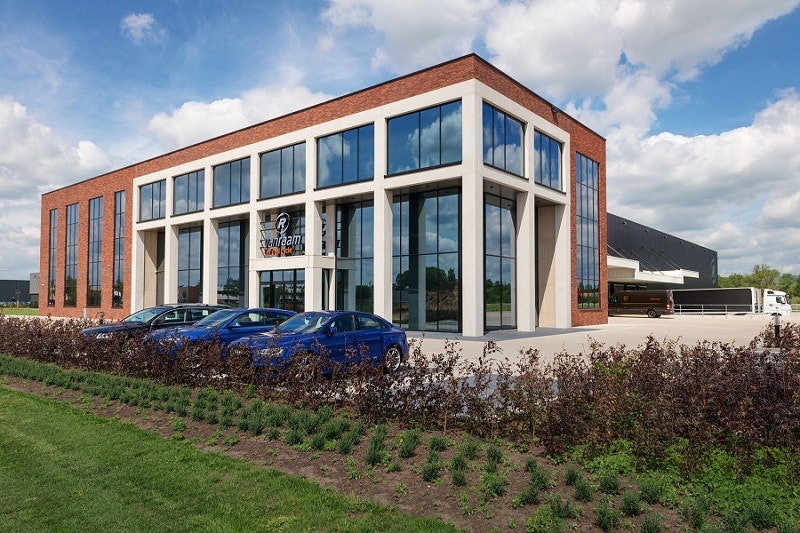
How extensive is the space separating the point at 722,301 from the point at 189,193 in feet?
177

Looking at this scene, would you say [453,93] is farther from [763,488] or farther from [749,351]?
[763,488]

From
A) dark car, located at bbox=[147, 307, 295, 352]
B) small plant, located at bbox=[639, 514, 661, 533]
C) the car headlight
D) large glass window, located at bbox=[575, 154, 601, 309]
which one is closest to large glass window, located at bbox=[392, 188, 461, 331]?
large glass window, located at bbox=[575, 154, 601, 309]

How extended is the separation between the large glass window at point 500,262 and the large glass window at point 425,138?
3800mm

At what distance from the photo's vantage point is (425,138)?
24953 mm

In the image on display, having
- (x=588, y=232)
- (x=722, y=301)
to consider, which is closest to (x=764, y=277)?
(x=722, y=301)

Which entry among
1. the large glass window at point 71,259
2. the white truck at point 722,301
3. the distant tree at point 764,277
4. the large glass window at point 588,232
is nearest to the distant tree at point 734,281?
the distant tree at point 764,277

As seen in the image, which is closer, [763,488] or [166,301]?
[763,488]

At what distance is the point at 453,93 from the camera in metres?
23.9

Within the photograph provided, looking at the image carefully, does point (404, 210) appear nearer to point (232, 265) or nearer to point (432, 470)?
point (232, 265)

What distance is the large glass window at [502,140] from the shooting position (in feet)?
80.0

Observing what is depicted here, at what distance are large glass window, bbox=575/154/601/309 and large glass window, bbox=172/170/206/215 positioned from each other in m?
23.7

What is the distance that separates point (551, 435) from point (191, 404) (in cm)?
569

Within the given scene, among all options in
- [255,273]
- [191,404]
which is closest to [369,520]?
[191,404]

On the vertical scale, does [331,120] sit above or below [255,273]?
above
